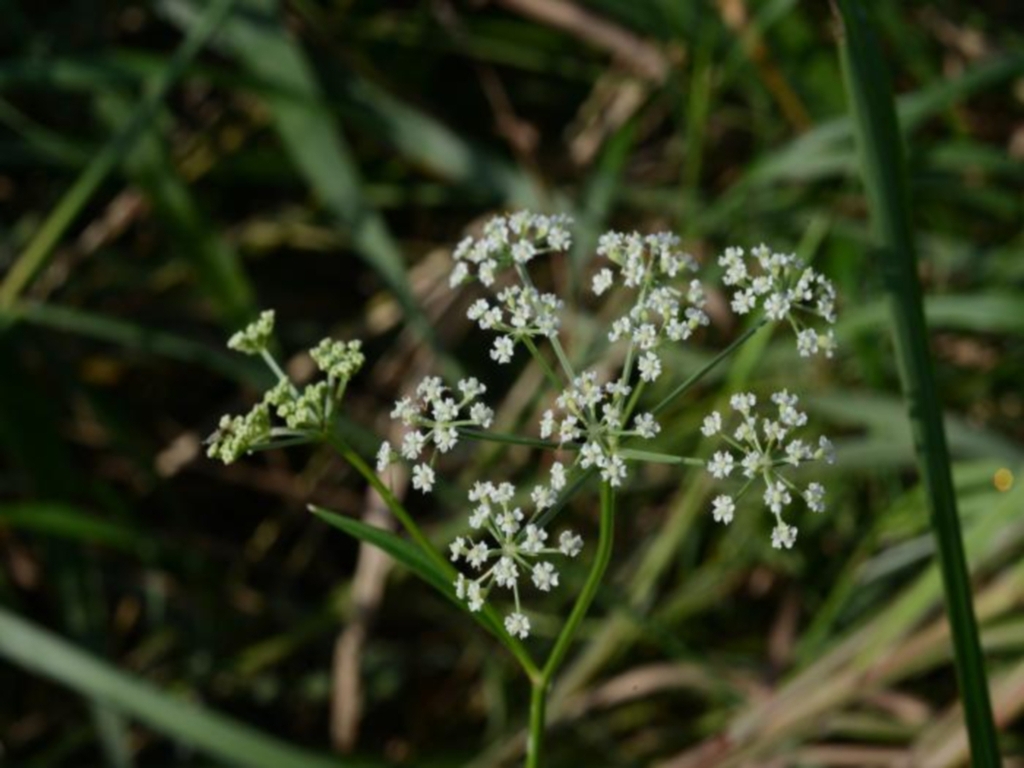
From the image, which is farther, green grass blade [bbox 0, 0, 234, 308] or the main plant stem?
green grass blade [bbox 0, 0, 234, 308]

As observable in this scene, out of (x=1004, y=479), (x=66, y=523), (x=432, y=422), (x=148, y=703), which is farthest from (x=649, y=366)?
(x=66, y=523)

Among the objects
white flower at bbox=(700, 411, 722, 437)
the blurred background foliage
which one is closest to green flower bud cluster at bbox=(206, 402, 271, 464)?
white flower at bbox=(700, 411, 722, 437)

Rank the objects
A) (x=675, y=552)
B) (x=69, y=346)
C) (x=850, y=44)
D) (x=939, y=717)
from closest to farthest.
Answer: (x=850, y=44) → (x=939, y=717) → (x=675, y=552) → (x=69, y=346)

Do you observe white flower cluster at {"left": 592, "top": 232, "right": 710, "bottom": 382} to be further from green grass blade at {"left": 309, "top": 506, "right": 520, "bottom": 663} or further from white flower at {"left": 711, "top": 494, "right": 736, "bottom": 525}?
green grass blade at {"left": 309, "top": 506, "right": 520, "bottom": 663}

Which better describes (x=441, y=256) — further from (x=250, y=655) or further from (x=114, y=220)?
(x=250, y=655)

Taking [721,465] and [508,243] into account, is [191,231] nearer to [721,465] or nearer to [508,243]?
[508,243]

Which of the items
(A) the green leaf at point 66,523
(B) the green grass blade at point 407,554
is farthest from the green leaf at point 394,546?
(A) the green leaf at point 66,523

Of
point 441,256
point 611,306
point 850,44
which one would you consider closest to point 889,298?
point 850,44
